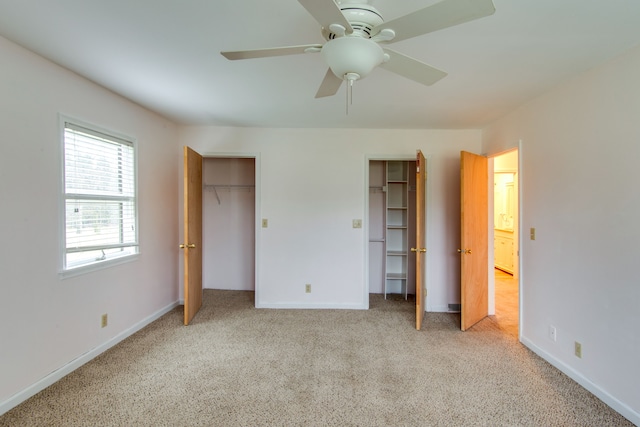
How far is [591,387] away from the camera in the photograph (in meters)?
2.02

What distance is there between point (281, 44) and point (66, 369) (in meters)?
2.85

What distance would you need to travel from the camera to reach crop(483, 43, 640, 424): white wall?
5.90 feet

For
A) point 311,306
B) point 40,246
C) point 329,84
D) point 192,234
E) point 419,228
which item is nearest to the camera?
point 329,84

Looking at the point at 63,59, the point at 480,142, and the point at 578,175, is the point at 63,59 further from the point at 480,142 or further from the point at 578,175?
the point at 480,142

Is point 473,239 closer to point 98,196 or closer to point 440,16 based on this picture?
point 440,16

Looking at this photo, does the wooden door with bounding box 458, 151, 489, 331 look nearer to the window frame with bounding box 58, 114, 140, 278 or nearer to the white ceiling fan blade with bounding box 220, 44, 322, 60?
the white ceiling fan blade with bounding box 220, 44, 322, 60

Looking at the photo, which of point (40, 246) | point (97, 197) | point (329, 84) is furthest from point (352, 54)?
point (97, 197)

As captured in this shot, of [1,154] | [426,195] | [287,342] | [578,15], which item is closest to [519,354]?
[426,195]

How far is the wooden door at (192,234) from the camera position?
3061 mm

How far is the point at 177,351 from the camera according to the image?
100 inches

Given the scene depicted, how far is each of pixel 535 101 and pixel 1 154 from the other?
4.09m

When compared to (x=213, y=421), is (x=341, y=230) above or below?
above

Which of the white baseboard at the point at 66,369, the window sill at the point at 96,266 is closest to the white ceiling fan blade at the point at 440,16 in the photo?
the window sill at the point at 96,266

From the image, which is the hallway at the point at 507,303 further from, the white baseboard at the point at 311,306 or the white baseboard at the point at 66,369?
the white baseboard at the point at 66,369
